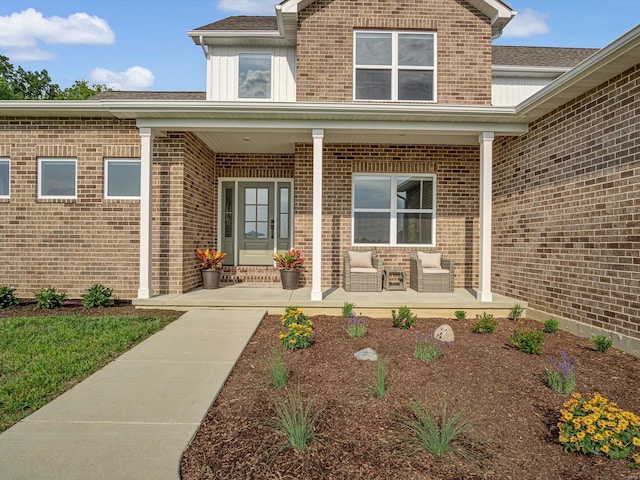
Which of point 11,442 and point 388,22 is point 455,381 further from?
point 388,22

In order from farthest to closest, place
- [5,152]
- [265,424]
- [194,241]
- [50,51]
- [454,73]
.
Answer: [50,51] → [454,73] → [194,241] → [5,152] → [265,424]

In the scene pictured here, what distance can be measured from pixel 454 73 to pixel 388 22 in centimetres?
181

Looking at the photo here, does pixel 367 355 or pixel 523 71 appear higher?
pixel 523 71

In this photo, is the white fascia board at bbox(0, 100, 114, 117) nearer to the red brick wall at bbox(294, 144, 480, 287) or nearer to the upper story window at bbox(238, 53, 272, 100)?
the upper story window at bbox(238, 53, 272, 100)

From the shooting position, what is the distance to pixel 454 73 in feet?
28.1

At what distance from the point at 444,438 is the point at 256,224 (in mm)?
7986

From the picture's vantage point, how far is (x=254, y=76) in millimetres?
9648

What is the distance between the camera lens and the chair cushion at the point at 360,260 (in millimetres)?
8070

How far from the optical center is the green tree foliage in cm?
3062

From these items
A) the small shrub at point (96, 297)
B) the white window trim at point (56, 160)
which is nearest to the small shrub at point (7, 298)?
the small shrub at point (96, 297)

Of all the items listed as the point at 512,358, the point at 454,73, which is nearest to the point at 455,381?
the point at 512,358

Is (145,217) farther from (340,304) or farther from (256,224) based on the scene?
(340,304)

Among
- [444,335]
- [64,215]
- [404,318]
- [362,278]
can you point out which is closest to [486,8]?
[362,278]

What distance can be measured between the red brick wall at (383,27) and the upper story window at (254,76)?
1303 millimetres
